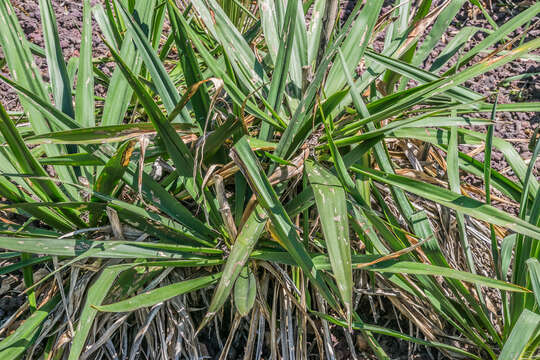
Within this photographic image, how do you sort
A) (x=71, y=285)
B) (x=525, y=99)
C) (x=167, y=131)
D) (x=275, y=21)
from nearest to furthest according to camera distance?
(x=167, y=131)
(x=71, y=285)
(x=275, y=21)
(x=525, y=99)

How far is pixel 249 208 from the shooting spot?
0.98m

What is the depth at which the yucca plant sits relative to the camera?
3.00ft

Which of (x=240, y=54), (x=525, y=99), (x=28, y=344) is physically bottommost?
(x=28, y=344)

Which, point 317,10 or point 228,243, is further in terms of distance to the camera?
point 317,10

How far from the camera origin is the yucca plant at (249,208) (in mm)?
914

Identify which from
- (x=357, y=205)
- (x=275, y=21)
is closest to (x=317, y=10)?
(x=275, y=21)

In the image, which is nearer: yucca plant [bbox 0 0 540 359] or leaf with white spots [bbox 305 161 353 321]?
leaf with white spots [bbox 305 161 353 321]

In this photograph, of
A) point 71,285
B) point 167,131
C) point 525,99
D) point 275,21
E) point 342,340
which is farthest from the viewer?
point 525,99

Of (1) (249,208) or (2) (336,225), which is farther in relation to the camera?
(1) (249,208)

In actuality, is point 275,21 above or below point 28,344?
above

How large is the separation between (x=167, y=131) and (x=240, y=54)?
399 millimetres

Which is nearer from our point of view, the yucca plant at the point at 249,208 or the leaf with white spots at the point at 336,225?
the leaf with white spots at the point at 336,225

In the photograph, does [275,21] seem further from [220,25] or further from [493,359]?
[493,359]

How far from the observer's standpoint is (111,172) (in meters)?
0.97
